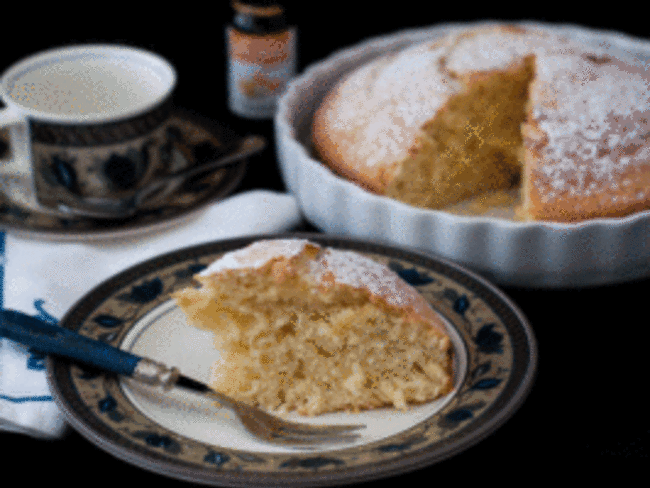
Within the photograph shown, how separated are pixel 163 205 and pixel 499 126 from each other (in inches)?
31.4

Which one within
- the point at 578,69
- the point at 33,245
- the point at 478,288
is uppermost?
the point at 578,69

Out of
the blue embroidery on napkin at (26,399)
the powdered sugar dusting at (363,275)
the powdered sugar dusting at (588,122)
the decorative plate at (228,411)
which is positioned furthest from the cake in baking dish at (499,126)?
the blue embroidery on napkin at (26,399)

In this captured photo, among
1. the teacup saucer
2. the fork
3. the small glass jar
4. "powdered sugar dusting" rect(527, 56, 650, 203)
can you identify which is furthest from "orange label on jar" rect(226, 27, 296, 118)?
the fork

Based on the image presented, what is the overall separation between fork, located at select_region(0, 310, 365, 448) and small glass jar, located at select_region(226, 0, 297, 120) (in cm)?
112

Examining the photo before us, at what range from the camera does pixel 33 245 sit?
1819 millimetres

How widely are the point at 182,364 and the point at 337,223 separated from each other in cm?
52

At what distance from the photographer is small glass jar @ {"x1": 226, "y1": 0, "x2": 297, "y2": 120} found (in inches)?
89.0

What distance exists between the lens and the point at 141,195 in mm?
1974

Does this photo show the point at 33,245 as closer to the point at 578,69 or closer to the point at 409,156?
the point at 409,156

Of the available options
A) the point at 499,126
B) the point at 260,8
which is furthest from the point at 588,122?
the point at 260,8

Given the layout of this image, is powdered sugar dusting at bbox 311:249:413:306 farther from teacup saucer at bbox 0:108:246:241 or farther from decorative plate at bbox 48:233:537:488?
teacup saucer at bbox 0:108:246:241

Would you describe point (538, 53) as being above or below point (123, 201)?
above

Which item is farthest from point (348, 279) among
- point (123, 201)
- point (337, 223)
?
point (123, 201)

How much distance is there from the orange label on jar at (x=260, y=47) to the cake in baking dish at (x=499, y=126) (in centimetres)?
21
